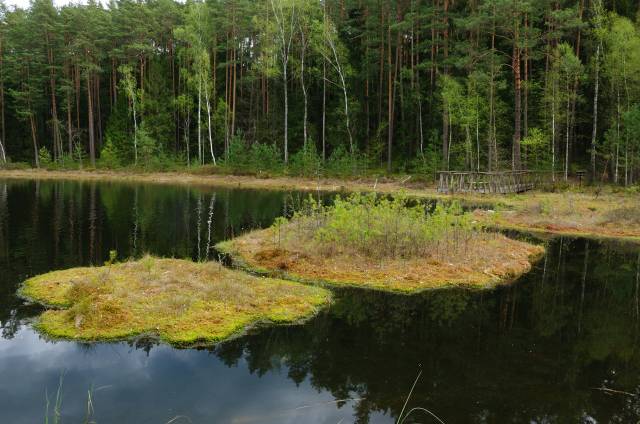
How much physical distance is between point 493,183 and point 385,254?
72.4 ft

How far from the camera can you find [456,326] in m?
10.2

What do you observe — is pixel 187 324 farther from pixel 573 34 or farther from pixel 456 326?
pixel 573 34

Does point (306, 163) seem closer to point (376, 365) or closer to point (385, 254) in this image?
point (385, 254)

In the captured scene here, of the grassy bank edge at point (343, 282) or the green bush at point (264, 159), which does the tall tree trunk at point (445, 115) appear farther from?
the grassy bank edge at point (343, 282)

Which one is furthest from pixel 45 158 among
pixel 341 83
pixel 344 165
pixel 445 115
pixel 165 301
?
pixel 165 301

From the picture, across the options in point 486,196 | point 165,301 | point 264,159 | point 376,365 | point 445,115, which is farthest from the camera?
point 264,159

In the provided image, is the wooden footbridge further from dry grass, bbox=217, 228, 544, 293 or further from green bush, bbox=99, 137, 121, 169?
green bush, bbox=99, 137, 121, 169

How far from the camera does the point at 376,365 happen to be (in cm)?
819

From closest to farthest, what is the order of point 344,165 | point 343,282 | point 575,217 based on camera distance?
point 343,282 < point 575,217 < point 344,165

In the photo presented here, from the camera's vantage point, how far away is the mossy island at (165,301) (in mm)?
9156

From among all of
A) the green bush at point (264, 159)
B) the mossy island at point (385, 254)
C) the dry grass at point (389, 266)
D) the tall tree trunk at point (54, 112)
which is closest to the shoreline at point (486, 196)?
the green bush at point (264, 159)

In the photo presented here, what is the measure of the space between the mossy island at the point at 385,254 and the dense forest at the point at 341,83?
22.7 m

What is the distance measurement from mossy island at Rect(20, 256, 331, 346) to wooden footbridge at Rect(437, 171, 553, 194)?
23931mm

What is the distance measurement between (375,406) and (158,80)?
2152 inches
